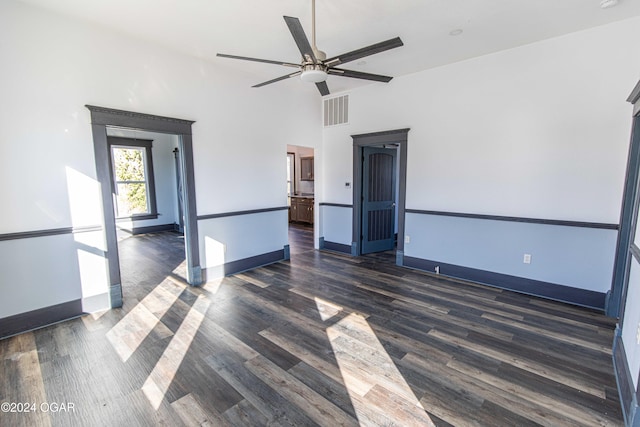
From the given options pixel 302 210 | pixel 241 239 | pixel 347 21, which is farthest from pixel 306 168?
pixel 347 21

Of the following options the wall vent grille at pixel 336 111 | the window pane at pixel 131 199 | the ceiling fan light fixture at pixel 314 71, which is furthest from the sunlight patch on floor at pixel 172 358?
the window pane at pixel 131 199

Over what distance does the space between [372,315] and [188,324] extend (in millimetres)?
1996

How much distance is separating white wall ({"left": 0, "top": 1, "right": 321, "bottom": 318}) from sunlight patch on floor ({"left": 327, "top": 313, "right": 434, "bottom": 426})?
2.63 metres

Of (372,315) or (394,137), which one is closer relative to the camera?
(372,315)

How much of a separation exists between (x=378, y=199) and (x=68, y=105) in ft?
15.7

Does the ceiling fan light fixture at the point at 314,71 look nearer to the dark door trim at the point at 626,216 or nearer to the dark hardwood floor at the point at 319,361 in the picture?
the dark hardwood floor at the point at 319,361

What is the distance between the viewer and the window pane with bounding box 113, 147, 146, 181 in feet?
23.7

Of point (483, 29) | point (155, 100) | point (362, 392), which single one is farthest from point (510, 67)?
point (155, 100)

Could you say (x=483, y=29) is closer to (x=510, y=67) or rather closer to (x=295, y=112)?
(x=510, y=67)

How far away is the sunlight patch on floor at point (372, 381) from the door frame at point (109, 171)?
7.74ft

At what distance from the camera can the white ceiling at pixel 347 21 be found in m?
2.72

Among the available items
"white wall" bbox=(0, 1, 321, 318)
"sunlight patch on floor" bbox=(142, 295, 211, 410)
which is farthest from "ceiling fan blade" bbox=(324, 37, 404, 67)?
"sunlight patch on floor" bbox=(142, 295, 211, 410)

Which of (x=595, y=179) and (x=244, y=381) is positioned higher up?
(x=595, y=179)

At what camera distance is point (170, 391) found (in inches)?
82.8
